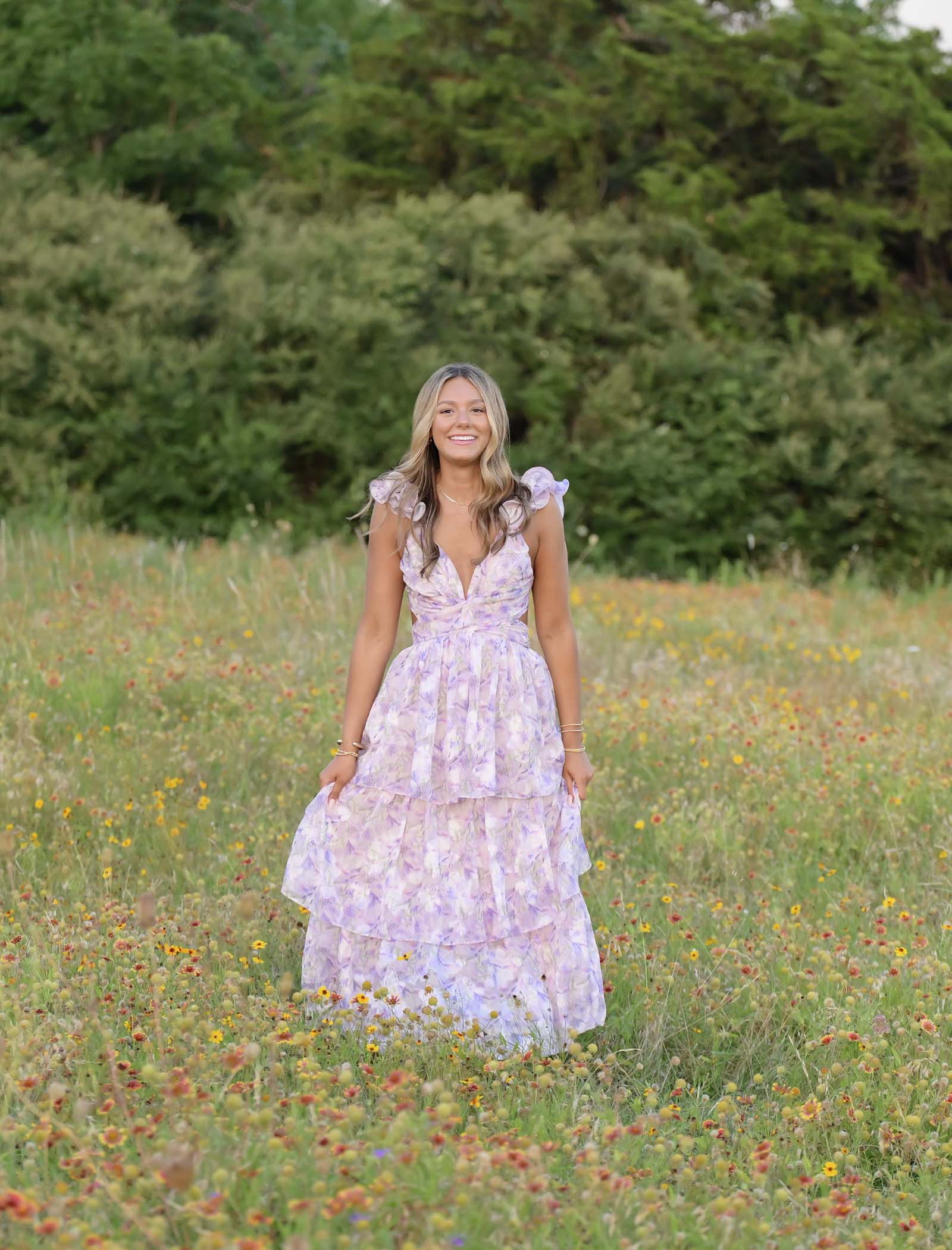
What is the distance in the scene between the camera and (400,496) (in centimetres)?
395

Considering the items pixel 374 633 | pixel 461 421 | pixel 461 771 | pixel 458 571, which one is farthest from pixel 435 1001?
pixel 461 421

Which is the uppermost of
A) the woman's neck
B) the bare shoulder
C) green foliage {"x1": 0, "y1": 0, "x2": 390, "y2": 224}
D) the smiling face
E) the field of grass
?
green foliage {"x1": 0, "y1": 0, "x2": 390, "y2": 224}

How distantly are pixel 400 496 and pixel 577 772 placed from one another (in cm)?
92

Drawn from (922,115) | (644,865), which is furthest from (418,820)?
(922,115)

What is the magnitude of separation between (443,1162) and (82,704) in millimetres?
4261

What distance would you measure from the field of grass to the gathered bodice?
1029mm

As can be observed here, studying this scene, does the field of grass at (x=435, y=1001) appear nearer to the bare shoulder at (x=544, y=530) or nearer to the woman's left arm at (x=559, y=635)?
the woman's left arm at (x=559, y=635)

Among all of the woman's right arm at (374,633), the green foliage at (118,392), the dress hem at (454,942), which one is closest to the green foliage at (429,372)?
the green foliage at (118,392)

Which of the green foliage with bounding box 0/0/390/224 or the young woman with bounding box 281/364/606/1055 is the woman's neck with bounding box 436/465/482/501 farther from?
the green foliage with bounding box 0/0/390/224

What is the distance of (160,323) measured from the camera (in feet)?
43.4

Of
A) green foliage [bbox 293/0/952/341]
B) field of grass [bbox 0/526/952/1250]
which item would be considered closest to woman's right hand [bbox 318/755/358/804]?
field of grass [bbox 0/526/952/1250]

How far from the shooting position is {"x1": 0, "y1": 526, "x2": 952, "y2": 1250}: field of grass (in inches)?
95.6

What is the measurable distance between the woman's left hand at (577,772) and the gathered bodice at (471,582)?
370mm

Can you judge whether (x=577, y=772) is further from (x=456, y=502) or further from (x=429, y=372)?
(x=429, y=372)
